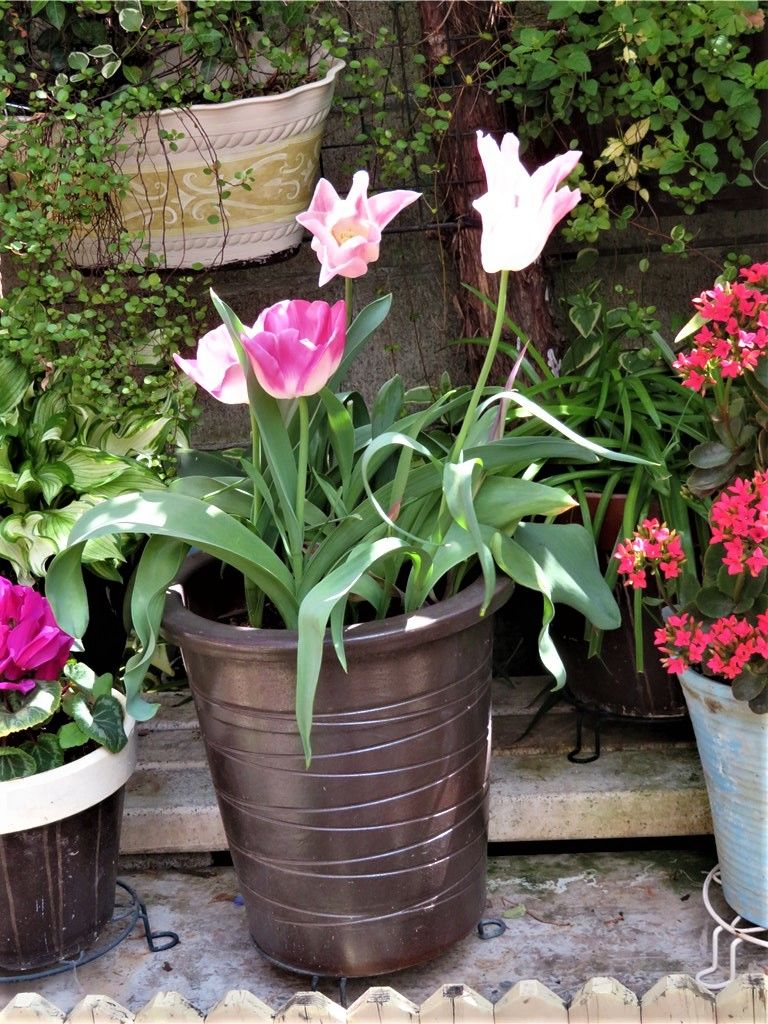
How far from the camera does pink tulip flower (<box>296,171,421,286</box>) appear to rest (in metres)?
1.44

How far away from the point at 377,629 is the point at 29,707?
52cm

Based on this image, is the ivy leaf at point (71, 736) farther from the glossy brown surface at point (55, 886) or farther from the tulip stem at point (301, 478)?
the tulip stem at point (301, 478)

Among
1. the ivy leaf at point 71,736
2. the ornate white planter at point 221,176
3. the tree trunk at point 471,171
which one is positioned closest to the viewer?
the ivy leaf at point 71,736

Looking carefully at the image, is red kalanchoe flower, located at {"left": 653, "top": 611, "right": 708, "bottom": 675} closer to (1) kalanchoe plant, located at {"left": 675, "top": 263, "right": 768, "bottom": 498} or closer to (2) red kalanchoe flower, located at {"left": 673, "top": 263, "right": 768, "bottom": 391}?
(1) kalanchoe plant, located at {"left": 675, "top": 263, "right": 768, "bottom": 498}

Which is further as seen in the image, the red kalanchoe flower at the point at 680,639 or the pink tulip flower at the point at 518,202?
the red kalanchoe flower at the point at 680,639

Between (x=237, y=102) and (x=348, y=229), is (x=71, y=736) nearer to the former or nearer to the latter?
(x=348, y=229)

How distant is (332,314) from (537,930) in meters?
0.97

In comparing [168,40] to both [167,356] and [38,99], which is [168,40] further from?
[167,356]

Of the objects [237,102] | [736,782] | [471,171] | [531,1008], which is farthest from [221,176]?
[531,1008]

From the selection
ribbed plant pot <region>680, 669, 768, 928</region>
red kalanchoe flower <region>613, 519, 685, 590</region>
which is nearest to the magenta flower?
red kalanchoe flower <region>613, 519, 685, 590</region>

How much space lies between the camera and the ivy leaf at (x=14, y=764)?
165 centimetres

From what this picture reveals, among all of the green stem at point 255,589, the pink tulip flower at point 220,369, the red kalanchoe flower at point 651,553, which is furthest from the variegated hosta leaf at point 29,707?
the red kalanchoe flower at point 651,553

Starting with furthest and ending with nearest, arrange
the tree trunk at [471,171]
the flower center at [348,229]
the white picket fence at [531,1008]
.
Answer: the tree trunk at [471,171] → the flower center at [348,229] → the white picket fence at [531,1008]

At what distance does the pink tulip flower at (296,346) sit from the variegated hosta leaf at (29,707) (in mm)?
562
